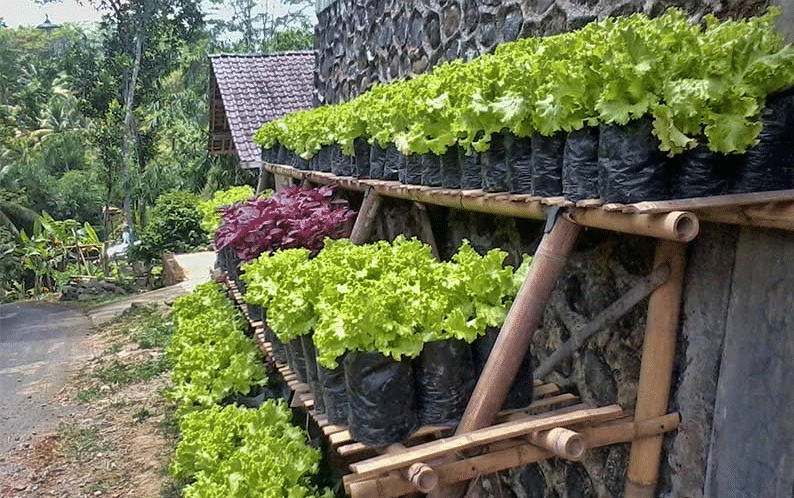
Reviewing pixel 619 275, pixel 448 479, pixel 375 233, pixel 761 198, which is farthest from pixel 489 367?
pixel 375 233

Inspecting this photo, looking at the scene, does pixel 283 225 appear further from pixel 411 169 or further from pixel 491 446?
pixel 491 446

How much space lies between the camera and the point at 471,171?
2.61 m

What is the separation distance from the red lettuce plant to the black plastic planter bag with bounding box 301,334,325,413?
48.9 inches

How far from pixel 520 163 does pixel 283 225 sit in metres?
2.05

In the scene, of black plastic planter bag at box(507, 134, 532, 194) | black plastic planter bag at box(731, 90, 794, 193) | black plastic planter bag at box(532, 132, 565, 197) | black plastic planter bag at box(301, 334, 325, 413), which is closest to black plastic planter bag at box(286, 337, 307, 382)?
black plastic planter bag at box(301, 334, 325, 413)

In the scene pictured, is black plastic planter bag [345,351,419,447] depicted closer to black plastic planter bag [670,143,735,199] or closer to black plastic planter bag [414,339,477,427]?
black plastic planter bag [414,339,477,427]

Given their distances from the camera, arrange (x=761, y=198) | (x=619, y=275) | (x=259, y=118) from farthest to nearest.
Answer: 1. (x=259, y=118)
2. (x=619, y=275)
3. (x=761, y=198)

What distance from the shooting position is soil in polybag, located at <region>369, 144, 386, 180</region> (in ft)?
11.9

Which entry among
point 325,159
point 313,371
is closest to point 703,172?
point 313,371

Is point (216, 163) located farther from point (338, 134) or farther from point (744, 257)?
point (744, 257)

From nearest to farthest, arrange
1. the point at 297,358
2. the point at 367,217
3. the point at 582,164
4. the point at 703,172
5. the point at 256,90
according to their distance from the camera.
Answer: the point at 703,172
the point at 582,164
the point at 297,358
the point at 367,217
the point at 256,90

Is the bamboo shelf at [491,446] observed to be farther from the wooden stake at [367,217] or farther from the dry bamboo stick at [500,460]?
the wooden stake at [367,217]

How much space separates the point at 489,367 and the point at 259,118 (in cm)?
1090

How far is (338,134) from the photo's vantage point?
4.05m
